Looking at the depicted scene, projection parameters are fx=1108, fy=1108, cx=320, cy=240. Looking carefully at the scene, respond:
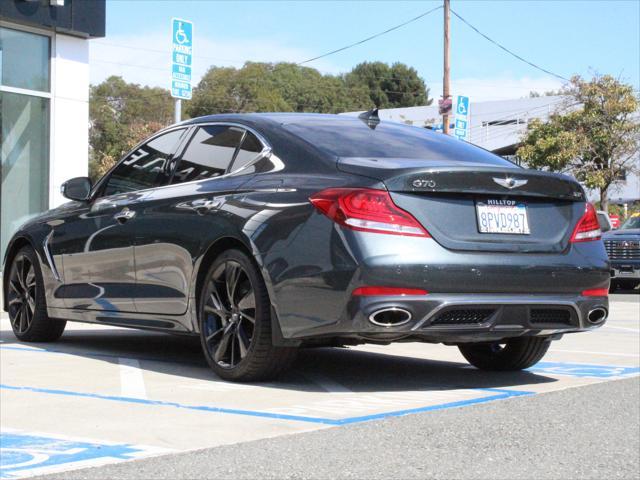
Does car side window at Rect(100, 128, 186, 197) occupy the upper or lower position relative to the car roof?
lower

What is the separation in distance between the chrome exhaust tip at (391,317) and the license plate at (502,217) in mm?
660

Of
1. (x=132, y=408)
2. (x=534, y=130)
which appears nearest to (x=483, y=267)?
(x=132, y=408)

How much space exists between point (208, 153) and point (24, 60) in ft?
42.2

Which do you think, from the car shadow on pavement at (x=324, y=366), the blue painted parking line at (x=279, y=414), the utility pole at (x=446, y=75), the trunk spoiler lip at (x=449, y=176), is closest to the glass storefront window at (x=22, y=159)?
the car shadow on pavement at (x=324, y=366)

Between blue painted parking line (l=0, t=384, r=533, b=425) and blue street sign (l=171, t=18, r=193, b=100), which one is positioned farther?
blue street sign (l=171, t=18, r=193, b=100)

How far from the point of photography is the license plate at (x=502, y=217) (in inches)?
233

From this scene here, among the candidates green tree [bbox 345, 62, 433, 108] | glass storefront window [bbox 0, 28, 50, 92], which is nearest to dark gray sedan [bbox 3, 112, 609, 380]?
glass storefront window [bbox 0, 28, 50, 92]

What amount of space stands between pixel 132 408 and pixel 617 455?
227 cm

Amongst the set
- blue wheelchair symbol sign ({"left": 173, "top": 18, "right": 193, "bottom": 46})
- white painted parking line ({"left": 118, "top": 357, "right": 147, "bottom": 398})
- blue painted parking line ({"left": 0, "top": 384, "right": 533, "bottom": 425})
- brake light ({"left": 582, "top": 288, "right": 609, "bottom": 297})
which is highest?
blue wheelchair symbol sign ({"left": 173, "top": 18, "right": 193, "bottom": 46})

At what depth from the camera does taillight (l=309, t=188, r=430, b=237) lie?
5.61 metres

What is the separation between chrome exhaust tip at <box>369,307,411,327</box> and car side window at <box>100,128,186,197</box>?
2.10 m

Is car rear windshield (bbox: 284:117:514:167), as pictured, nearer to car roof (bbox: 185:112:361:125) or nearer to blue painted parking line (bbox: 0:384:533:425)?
car roof (bbox: 185:112:361:125)

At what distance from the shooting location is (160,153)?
730 cm

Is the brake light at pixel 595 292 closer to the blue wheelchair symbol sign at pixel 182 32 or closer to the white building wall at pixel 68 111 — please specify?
the blue wheelchair symbol sign at pixel 182 32
